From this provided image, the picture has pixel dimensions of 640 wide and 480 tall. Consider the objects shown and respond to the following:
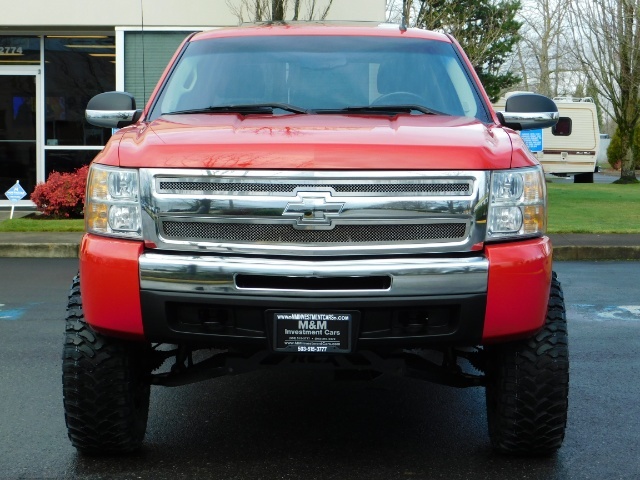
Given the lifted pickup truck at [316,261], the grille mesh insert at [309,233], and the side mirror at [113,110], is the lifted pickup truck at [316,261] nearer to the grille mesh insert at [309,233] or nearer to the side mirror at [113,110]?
the grille mesh insert at [309,233]

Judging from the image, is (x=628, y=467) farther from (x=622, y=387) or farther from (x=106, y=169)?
(x=106, y=169)

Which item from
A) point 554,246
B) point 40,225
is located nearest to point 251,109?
point 554,246

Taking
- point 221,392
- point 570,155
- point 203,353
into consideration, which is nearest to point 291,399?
point 221,392

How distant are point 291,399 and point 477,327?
1.86 m

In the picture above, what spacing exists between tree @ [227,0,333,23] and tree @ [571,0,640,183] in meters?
17.8

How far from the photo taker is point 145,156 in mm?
4273

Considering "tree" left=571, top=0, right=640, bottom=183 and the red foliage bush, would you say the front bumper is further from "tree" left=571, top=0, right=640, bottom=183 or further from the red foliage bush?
"tree" left=571, top=0, right=640, bottom=183

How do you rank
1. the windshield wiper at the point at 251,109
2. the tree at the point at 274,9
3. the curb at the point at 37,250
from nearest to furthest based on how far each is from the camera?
the windshield wiper at the point at 251,109
the curb at the point at 37,250
the tree at the point at 274,9

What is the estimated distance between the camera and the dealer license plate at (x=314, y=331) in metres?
4.13

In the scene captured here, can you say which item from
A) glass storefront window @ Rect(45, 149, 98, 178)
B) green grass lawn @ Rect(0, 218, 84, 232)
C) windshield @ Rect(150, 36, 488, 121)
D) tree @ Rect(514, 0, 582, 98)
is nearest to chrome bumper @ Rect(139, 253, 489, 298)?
windshield @ Rect(150, 36, 488, 121)

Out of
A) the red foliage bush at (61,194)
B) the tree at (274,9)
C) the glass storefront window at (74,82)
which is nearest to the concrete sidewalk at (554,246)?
the red foliage bush at (61,194)

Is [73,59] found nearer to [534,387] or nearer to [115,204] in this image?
[115,204]

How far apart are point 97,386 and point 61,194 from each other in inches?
496

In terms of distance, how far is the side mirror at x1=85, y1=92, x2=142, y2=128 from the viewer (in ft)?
18.8
